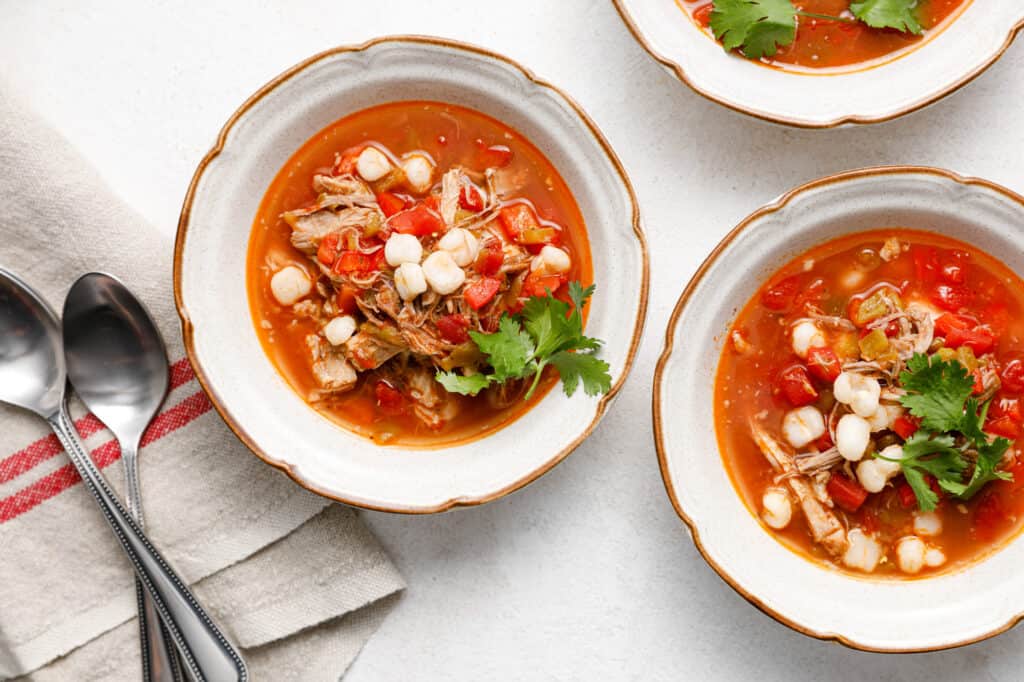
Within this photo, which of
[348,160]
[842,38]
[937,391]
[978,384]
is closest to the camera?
[937,391]

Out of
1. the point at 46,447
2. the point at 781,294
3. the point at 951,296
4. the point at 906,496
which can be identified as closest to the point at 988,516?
the point at 906,496

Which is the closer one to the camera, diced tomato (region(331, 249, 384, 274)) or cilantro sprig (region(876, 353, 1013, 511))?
cilantro sprig (region(876, 353, 1013, 511))

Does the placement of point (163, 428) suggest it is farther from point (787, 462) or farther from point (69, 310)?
point (787, 462)

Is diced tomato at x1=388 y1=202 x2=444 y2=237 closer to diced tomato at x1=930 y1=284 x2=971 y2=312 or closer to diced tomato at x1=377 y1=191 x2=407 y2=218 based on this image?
diced tomato at x1=377 y1=191 x2=407 y2=218

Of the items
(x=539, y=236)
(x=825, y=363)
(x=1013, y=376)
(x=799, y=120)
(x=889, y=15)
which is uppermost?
(x=889, y=15)

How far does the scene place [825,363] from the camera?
9.50 feet

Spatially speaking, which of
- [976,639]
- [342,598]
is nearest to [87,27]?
[342,598]

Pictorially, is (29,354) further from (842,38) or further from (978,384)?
(978,384)

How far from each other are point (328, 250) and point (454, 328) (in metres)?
0.48

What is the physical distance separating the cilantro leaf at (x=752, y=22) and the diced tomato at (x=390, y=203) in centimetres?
119

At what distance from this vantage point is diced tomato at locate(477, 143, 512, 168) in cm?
299

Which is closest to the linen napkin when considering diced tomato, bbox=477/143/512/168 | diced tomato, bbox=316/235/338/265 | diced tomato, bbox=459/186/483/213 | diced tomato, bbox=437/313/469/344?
diced tomato, bbox=316/235/338/265

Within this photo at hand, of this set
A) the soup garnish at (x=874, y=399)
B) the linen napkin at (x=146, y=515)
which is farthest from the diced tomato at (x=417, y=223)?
the soup garnish at (x=874, y=399)

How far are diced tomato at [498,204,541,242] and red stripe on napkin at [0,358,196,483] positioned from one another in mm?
1144
